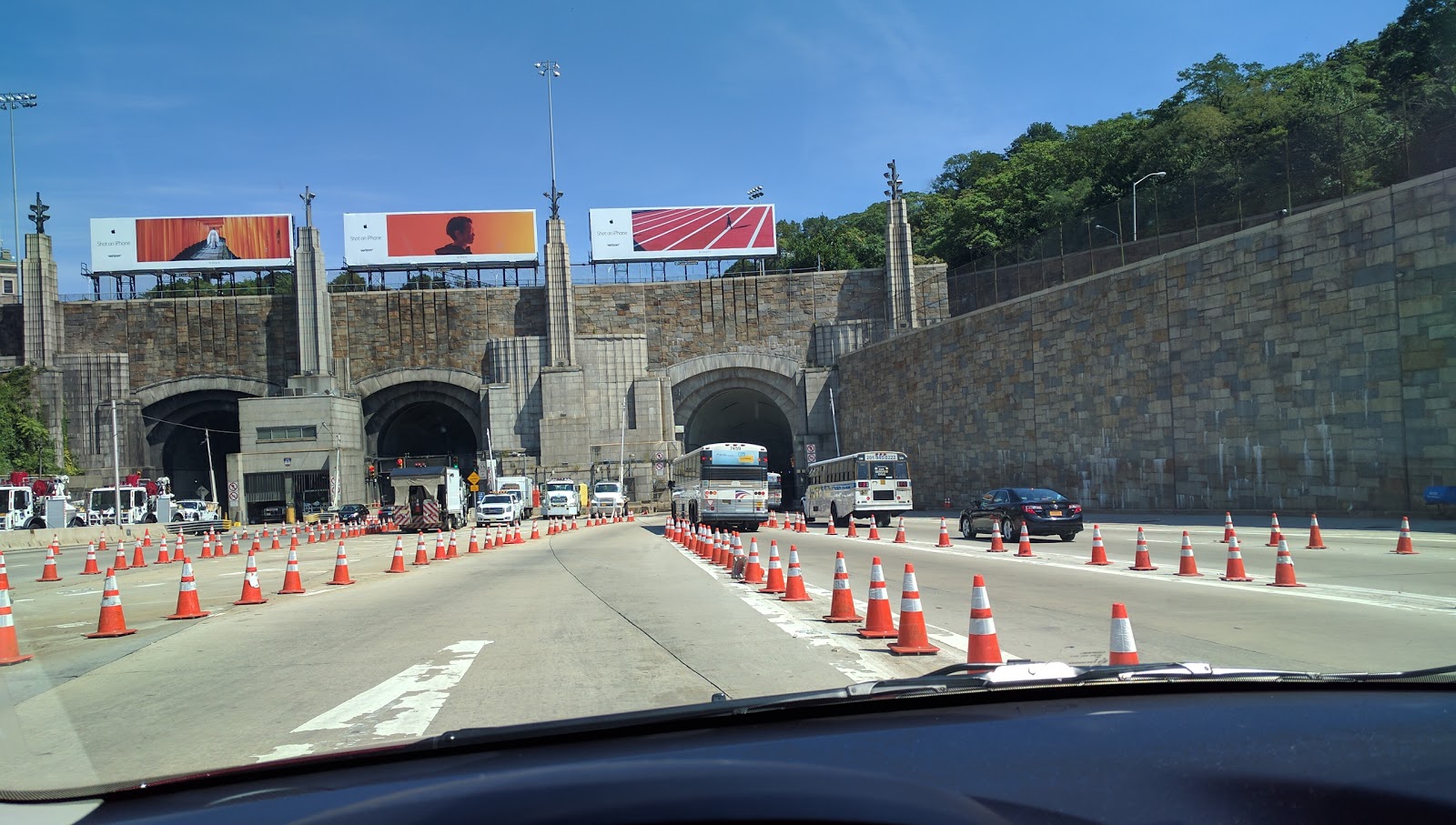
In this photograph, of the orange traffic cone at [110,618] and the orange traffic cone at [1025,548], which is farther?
the orange traffic cone at [1025,548]

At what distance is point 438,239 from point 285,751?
6860 cm

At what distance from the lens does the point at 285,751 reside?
644 cm

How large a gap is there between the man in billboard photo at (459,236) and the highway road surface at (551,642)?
52.3m

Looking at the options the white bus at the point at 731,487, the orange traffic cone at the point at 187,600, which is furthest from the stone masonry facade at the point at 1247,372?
the orange traffic cone at the point at 187,600

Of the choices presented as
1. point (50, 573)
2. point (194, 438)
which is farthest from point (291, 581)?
point (194, 438)

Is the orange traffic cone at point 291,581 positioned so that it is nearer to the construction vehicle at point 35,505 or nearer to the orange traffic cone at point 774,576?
the orange traffic cone at point 774,576

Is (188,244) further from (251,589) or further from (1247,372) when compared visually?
(1247,372)

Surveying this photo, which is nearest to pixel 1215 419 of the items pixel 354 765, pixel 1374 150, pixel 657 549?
pixel 1374 150

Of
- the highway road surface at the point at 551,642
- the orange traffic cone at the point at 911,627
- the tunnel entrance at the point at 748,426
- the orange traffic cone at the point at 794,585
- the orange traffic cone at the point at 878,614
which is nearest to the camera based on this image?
the highway road surface at the point at 551,642

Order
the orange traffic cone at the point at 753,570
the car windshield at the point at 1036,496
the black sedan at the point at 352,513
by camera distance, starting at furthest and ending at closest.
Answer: the black sedan at the point at 352,513 → the car windshield at the point at 1036,496 → the orange traffic cone at the point at 753,570

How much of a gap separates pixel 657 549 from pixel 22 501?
1381 inches

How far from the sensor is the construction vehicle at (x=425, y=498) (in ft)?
151

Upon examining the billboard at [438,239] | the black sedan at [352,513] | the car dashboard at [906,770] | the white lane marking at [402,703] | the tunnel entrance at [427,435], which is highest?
the billboard at [438,239]

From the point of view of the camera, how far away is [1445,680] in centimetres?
324
